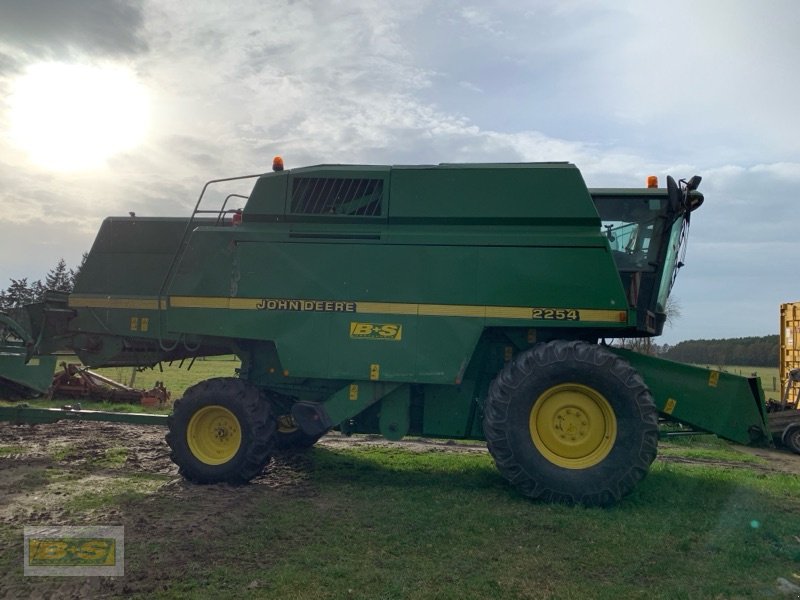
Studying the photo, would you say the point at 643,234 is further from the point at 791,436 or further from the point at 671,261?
the point at 791,436

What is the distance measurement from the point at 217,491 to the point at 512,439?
3.18 meters

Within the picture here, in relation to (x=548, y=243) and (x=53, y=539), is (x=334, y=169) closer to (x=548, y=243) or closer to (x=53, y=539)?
(x=548, y=243)

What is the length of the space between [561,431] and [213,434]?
3.90 meters

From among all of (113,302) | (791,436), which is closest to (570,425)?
(113,302)

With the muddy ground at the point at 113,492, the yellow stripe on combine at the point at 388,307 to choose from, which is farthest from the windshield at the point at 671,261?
the muddy ground at the point at 113,492

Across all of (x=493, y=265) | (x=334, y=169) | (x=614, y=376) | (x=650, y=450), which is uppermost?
(x=334, y=169)

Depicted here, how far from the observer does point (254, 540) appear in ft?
16.1

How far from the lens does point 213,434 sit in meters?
6.97

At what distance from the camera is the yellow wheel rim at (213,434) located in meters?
6.86

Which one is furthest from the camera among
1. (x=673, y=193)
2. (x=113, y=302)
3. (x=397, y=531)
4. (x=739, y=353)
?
(x=739, y=353)

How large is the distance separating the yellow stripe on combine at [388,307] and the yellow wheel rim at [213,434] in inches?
47.5

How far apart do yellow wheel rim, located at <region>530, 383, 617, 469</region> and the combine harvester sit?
0.05 feet

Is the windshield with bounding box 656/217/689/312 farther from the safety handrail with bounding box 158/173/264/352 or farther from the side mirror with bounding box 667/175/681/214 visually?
the safety handrail with bounding box 158/173/264/352

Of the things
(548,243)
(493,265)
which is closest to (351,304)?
(493,265)
